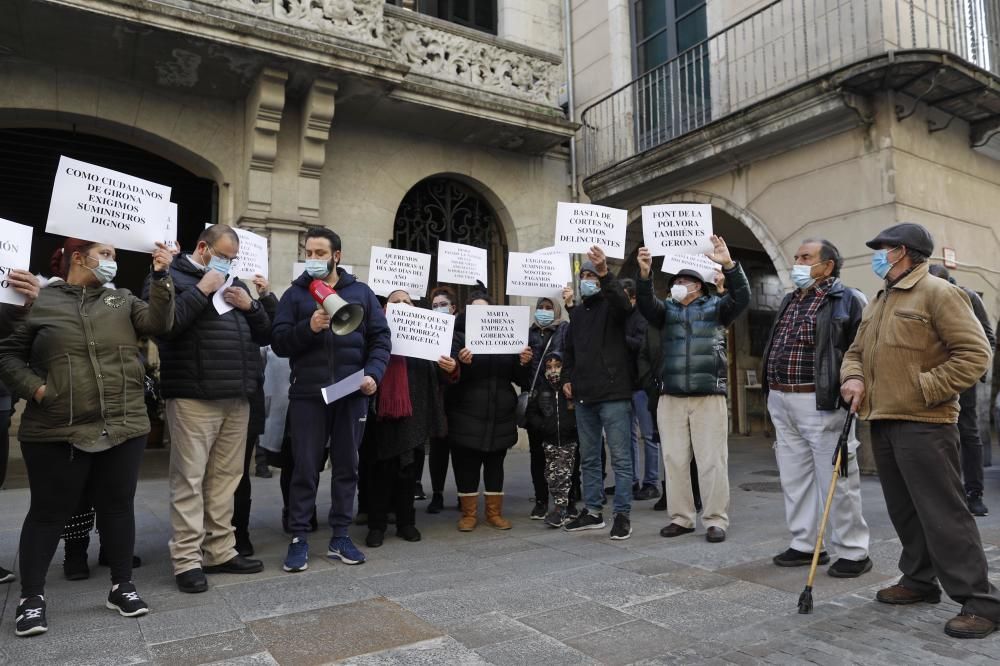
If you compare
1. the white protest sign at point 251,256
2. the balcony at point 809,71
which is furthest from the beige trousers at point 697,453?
the balcony at point 809,71

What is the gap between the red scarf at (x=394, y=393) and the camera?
5043 mm

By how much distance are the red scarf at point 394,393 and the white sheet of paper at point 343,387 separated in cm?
59

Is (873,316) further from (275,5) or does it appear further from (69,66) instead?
(69,66)

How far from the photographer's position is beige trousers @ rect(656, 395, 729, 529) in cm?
508

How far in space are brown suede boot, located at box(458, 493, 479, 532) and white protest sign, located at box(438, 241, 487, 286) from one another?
1790 millimetres

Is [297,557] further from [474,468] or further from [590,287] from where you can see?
[590,287]

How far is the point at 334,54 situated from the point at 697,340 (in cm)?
591

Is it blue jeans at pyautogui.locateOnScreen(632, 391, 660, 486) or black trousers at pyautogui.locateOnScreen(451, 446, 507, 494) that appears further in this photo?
blue jeans at pyautogui.locateOnScreen(632, 391, 660, 486)

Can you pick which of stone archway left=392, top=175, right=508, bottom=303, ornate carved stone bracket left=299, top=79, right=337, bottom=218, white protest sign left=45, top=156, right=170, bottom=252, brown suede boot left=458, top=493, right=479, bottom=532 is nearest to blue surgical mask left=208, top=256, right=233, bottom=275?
white protest sign left=45, top=156, right=170, bottom=252

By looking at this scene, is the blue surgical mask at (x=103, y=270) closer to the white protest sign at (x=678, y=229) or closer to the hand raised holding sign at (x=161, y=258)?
the hand raised holding sign at (x=161, y=258)

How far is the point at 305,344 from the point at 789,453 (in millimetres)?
3063

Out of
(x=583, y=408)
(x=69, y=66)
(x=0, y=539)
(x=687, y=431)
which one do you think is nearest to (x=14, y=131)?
(x=69, y=66)

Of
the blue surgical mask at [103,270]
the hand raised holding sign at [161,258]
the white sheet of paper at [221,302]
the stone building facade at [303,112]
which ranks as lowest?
the white sheet of paper at [221,302]

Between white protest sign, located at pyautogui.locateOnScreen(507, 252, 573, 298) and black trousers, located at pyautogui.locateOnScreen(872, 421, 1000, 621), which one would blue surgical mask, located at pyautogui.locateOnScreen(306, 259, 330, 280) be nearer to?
white protest sign, located at pyautogui.locateOnScreen(507, 252, 573, 298)
